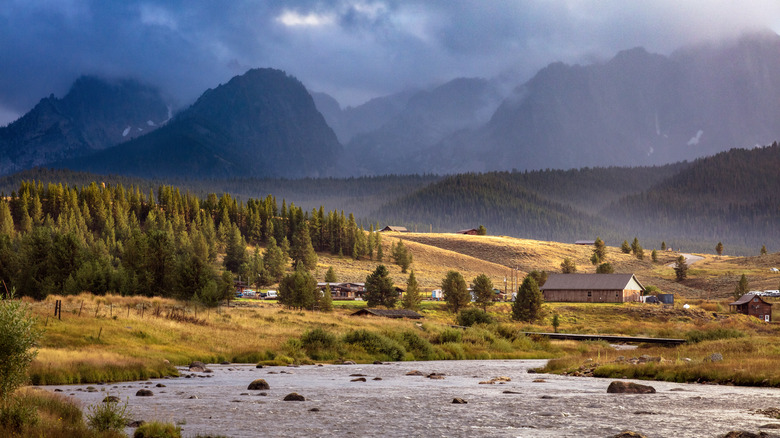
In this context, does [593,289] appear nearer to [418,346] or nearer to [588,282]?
[588,282]

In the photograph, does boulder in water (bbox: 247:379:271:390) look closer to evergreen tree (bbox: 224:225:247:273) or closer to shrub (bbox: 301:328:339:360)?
shrub (bbox: 301:328:339:360)

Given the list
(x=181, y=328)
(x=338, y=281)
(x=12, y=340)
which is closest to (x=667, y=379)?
(x=12, y=340)

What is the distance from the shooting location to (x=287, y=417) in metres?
30.2

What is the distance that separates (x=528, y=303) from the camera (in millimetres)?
126312

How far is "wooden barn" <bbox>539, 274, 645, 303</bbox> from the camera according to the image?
162375mm

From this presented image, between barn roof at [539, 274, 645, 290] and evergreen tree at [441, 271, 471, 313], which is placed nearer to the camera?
evergreen tree at [441, 271, 471, 313]

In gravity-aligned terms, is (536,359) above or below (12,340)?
below

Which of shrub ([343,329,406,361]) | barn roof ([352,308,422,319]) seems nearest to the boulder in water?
shrub ([343,329,406,361])

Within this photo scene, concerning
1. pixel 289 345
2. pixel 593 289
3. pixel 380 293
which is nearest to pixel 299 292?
pixel 380 293

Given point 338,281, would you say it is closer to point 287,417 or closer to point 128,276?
point 128,276

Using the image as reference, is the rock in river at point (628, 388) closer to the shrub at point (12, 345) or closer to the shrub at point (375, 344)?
the shrub at point (12, 345)

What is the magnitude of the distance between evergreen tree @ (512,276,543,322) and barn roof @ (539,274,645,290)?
42377mm

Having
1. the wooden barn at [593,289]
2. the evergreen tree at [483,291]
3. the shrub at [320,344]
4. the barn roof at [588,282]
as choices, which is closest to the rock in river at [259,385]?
the shrub at [320,344]

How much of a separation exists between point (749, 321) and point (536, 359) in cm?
6522
